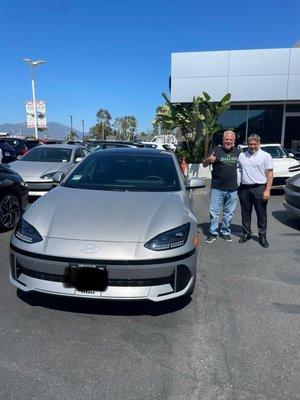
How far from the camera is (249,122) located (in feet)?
63.0

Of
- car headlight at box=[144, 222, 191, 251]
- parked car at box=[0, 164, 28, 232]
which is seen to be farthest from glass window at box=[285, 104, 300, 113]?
car headlight at box=[144, 222, 191, 251]

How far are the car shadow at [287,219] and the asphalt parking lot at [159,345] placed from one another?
3.36 metres

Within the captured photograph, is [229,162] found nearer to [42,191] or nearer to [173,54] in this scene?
[42,191]

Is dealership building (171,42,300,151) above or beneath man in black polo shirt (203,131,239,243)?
above

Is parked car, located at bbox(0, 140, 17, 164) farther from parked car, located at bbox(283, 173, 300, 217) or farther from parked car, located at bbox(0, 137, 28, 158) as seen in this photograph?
parked car, located at bbox(283, 173, 300, 217)

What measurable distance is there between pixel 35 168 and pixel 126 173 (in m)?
5.67

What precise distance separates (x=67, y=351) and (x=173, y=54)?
612 inches

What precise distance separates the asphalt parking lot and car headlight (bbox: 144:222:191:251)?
747mm

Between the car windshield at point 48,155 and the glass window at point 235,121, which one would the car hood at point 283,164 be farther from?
the glass window at point 235,121

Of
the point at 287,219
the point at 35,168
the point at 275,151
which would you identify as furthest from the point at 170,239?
the point at 275,151

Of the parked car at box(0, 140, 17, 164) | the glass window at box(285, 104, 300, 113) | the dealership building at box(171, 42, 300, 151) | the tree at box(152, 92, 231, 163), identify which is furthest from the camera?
the glass window at box(285, 104, 300, 113)

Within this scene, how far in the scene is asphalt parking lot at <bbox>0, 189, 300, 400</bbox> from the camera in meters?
2.68

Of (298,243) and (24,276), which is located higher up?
(24,276)

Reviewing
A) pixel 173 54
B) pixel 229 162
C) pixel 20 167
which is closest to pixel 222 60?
pixel 173 54
